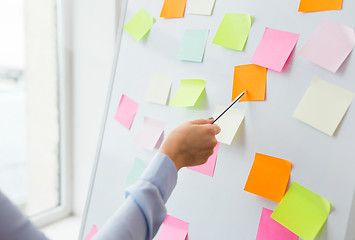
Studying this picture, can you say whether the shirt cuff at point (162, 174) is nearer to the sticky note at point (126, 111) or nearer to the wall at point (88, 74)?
the sticky note at point (126, 111)

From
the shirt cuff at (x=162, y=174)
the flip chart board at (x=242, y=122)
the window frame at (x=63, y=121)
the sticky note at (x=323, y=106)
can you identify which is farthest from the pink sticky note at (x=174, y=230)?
the window frame at (x=63, y=121)

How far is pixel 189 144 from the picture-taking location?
653 mm

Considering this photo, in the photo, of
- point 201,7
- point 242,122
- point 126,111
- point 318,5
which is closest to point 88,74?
point 126,111

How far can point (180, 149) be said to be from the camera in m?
0.64

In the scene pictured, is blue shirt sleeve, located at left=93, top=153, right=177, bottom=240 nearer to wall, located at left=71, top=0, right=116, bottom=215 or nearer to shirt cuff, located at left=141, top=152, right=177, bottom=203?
shirt cuff, located at left=141, top=152, right=177, bottom=203

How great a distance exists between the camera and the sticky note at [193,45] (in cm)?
80

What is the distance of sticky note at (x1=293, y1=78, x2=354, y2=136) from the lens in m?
0.61

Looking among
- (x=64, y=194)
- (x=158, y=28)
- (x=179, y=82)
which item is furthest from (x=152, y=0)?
(x=64, y=194)

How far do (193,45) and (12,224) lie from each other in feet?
1.76

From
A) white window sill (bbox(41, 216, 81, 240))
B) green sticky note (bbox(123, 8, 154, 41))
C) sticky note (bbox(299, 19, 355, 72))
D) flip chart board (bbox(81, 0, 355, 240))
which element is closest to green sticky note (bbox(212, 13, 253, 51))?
flip chart board (bbox(81, 0, 355, 240))

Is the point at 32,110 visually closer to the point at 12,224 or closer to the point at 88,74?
the point at 88,74

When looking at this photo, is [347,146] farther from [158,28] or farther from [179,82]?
[158,28]

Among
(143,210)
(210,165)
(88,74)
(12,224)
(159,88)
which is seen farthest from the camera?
(88,74)

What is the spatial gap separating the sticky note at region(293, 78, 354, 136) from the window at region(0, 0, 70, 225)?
37.8 inches
